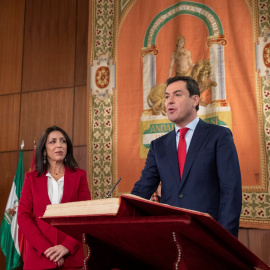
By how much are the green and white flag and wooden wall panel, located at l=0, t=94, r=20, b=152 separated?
1.60ft

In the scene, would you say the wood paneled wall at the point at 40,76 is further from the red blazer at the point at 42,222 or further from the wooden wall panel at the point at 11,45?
the red blazer at the point at 42,222

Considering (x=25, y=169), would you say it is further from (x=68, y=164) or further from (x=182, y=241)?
(x=182, y=241)

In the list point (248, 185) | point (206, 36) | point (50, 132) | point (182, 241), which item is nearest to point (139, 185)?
point (182, 241)

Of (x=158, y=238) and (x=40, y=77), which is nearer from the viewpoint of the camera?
(x=158, y=238)

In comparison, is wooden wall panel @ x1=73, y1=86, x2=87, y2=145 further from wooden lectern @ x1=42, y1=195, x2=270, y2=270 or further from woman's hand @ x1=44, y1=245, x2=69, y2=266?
wooden lectern @ x1=42, y1=195, x2=270, y2=270

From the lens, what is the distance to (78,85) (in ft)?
16.8

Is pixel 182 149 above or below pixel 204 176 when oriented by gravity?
above

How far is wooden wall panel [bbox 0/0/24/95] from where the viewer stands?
18.2ft

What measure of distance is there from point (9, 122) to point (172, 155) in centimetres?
413

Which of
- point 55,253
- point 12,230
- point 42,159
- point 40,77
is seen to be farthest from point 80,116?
point 55,253

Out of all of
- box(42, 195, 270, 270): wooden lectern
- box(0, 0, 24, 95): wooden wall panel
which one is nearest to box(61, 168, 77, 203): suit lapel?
box(42, 195, 270, 270): wooden lectern

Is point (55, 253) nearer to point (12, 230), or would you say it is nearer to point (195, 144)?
point (195, 144)

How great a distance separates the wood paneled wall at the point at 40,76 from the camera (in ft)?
16.9

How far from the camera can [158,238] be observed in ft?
3.48
